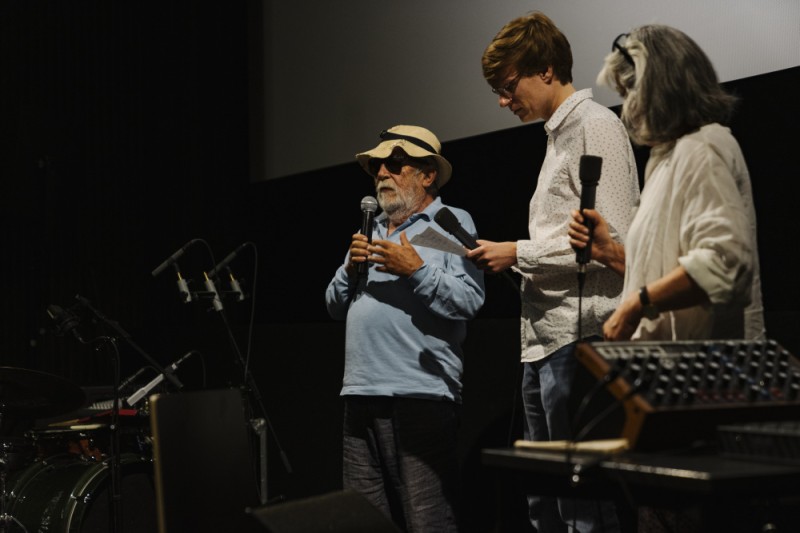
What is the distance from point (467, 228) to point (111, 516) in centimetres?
180

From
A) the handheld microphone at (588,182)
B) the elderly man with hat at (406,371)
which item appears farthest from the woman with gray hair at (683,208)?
the elderly man with hat at (406,371)

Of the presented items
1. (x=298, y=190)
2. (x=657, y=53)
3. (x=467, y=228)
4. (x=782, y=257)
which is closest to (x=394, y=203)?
(x=467, y=228)

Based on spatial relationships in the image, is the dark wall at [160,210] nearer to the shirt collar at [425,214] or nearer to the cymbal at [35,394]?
the cymbal at [35,394]

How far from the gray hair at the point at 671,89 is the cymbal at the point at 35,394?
2.51 m

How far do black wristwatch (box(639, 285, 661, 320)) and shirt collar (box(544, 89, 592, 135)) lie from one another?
891 mm

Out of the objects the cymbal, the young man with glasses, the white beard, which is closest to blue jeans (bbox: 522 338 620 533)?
the young man with glasses

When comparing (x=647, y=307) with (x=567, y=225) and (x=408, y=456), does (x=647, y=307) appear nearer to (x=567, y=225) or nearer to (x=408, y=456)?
(x=567, y=225)

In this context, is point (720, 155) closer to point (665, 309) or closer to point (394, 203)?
point (665, 309)

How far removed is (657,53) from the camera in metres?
1.76

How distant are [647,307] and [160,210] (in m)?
4.12

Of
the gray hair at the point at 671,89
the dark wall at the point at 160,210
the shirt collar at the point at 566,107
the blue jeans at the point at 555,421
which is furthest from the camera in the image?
the dark wall at the point at 160,210

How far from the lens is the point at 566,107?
2449 millimetres

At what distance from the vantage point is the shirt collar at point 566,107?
8.02ft

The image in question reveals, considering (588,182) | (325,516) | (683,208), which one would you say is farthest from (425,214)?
(683,208)
